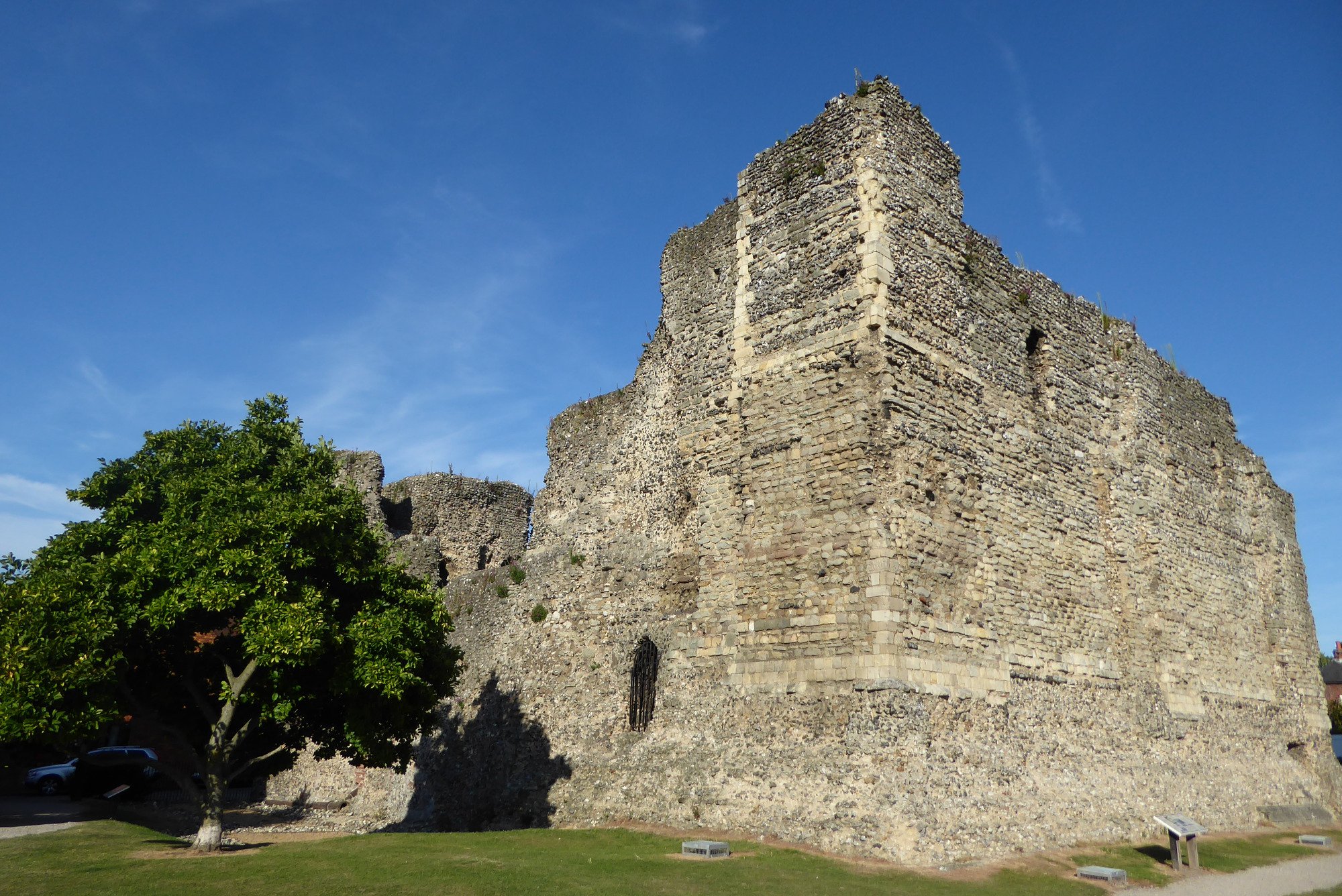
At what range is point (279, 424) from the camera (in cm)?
1534

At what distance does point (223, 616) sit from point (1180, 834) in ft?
46.5

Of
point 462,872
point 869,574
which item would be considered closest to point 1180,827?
point 869,574

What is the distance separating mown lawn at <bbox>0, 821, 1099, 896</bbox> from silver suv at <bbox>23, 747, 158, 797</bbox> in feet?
42.0

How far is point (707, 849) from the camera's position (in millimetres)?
11867

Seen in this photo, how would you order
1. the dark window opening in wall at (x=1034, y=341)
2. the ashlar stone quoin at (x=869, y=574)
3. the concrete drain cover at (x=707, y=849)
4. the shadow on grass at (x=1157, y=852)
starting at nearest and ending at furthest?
the concrete drain cover at (x=707, y=849)
the ashlar stone quoin at (x=869, y=574)
the shadow on grass at (x=1157, y=852)
the dark window opening in wall at (x=1034, y=341)

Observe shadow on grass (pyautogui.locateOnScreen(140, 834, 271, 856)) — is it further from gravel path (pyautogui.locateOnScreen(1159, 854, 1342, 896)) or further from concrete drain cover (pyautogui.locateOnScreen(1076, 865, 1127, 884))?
gravel path (pyautogui.locateOnScreen(1159, 854, 1342, 896))

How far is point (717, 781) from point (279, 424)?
904cm

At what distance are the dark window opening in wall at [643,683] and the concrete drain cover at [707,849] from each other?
375 centimetres

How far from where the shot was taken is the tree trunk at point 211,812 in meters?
12.8

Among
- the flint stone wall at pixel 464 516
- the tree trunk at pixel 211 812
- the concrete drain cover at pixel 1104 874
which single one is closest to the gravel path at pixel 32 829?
the tree trunk at pixel 211 812

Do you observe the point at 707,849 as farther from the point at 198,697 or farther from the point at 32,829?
the point at 32,829

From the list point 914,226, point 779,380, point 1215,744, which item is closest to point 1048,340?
point 914,226

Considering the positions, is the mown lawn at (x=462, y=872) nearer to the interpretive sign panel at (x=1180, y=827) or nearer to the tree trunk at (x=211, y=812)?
the tree trunk at (x=211, y=812)

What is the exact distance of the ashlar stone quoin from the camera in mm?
12906
